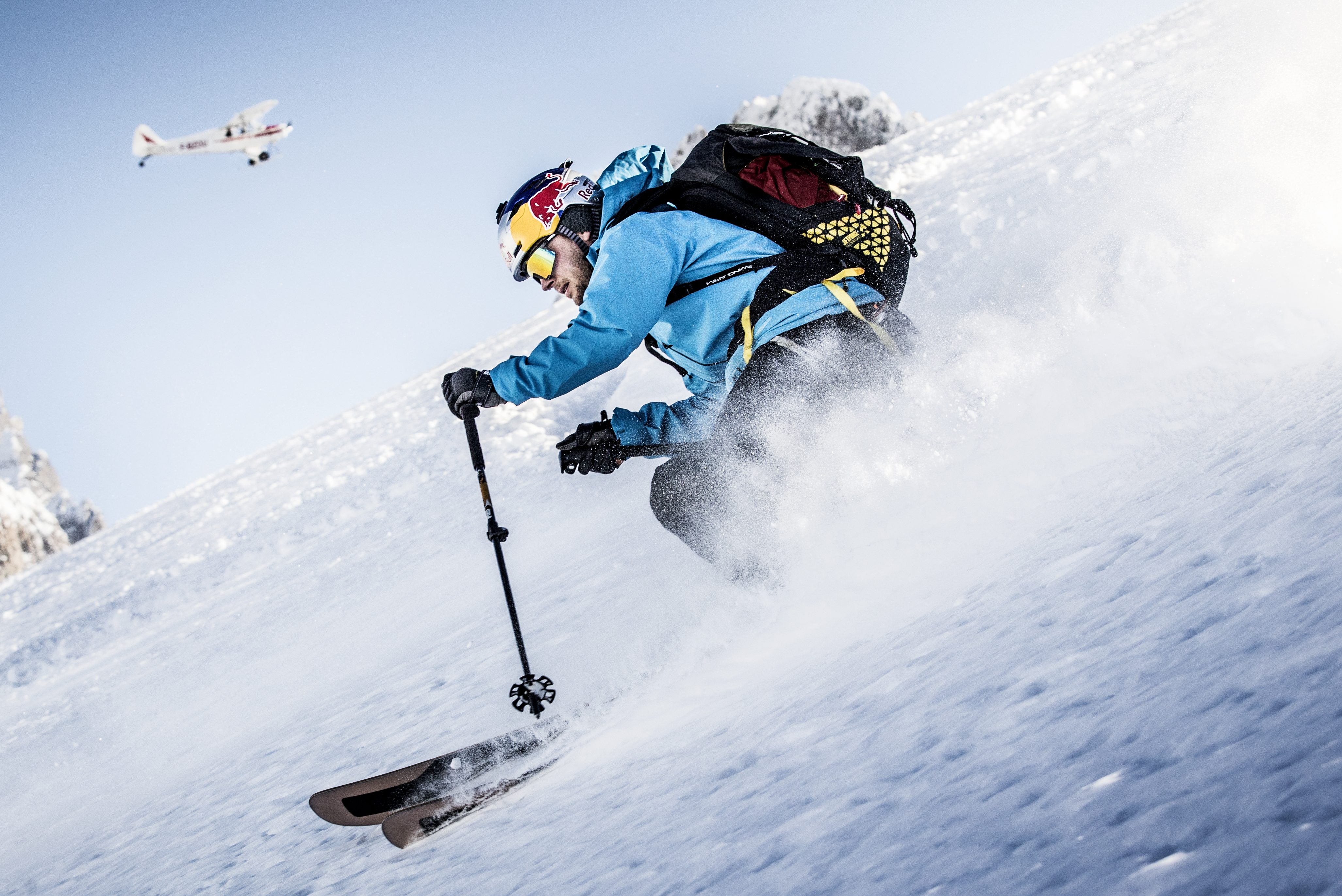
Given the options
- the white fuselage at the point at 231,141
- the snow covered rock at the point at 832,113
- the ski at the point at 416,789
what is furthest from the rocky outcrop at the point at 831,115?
the ski at the point at 416,789

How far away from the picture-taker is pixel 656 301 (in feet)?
11.8

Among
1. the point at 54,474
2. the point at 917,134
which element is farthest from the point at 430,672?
the point at 54,474

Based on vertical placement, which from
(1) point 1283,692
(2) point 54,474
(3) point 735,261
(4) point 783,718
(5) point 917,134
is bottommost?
(4) point 783,718

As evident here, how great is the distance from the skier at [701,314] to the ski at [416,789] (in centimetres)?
145

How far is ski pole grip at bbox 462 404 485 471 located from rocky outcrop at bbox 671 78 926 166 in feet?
115

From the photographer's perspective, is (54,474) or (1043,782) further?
(54,474)

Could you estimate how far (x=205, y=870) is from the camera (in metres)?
3.04

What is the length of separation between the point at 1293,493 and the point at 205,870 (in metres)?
3.64

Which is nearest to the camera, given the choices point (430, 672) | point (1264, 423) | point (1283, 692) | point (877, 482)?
point (1283, 692)

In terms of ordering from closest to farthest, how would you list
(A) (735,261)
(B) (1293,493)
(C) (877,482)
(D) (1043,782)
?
(D) (1043,782) → (B) (1293,493) → (A) (735,261) → (C) (877,482)

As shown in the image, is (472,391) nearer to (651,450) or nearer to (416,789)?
(651,450)

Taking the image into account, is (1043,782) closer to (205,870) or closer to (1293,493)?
(1293,493)

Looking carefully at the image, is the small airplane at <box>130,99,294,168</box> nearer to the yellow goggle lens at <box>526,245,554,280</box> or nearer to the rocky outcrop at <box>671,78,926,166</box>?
the rocky outcrop at <box>671,78,926,166</box>

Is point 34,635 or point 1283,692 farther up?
point 34,635
